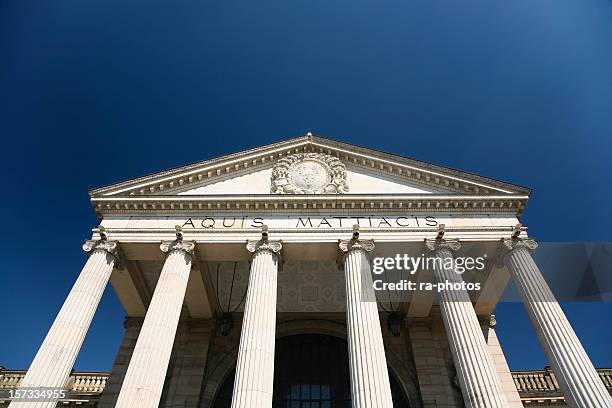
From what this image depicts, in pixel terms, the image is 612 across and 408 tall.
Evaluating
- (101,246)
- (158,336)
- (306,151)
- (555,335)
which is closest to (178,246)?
(101,246)

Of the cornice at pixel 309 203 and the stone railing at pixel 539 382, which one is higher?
the cornice at pixel 309 203

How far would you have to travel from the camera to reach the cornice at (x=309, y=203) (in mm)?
18500

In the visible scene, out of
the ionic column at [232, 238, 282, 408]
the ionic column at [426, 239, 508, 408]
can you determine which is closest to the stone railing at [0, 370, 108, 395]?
the ionic column at [232, 238, 282, 408]

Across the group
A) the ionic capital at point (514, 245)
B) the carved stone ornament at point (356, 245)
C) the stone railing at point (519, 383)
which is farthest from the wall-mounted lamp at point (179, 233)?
the ionic capital at point (514, 245)

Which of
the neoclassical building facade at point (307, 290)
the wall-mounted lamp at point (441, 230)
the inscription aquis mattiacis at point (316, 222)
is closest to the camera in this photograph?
the neoclassical building facade at point (307, 290)

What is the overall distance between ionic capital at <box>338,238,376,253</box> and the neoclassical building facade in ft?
0.31

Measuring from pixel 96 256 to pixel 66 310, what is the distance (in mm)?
2565

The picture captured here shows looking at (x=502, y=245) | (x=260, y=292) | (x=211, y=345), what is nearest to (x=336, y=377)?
(x=211, y=345)

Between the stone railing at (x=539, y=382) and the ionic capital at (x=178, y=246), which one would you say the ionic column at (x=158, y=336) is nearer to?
the ionic capital at (x=178, y=246)

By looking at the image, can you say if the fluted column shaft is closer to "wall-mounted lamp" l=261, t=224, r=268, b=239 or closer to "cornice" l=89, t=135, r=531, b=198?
"cornice" l=89, t=135, r=531, b=198

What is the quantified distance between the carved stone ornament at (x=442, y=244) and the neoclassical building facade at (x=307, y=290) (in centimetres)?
5

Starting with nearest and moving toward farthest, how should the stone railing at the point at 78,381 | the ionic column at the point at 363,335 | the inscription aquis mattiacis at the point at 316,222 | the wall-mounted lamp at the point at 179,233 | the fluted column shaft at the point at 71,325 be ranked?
the ionic column at the point at 363,335 → the fluted column shaft at the point at 71,325 → the wall-mounted lamp at the point at 179,233 → the inscription aquis mattiacis at the point at 316,222 → the stone railing at the point at 78,381

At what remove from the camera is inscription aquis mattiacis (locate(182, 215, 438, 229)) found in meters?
18.1

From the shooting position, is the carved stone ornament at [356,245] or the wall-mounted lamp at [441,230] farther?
the wall-mounted lamp at [441,230]
